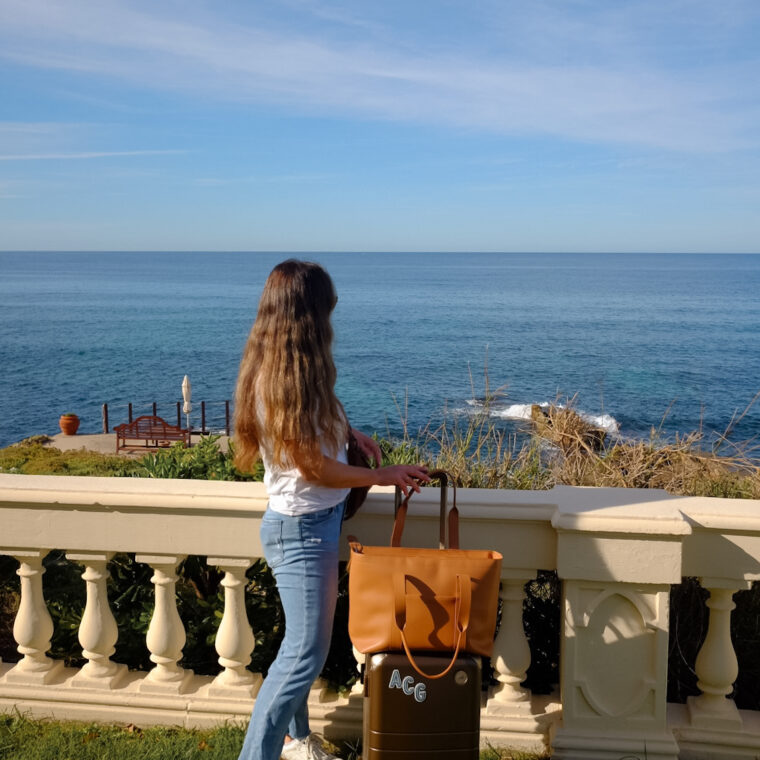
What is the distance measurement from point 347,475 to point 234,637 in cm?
101

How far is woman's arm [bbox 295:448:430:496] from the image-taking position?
2.65 metres

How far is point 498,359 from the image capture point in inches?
2837

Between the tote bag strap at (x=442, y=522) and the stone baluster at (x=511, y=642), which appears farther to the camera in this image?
the stone baluster at (x=511, y=642)

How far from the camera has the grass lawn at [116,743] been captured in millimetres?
3072

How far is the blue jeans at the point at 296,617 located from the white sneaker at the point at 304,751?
215 mm

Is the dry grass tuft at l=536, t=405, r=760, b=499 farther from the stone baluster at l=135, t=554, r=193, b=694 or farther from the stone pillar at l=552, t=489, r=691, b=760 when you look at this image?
the stone baluster at l=135, t=554, r=193, b=694

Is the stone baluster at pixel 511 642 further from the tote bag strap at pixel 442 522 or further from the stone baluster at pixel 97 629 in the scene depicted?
the stone baluster at pixel 97 629

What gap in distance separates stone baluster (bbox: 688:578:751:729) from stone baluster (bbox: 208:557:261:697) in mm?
1769

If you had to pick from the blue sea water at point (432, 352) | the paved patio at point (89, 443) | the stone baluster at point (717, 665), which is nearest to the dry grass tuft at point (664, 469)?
the stone baluster at point (717, 665)

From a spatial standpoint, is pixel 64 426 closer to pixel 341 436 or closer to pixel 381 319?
pixel 341 436

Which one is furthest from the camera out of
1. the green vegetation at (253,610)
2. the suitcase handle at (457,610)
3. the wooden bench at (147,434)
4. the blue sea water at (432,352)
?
the blue sea water at (432,352)

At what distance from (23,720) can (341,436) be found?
1891 millimetres

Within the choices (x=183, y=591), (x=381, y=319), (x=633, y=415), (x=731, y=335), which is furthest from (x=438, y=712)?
(x=381, y=319)

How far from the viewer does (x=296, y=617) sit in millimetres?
2791
